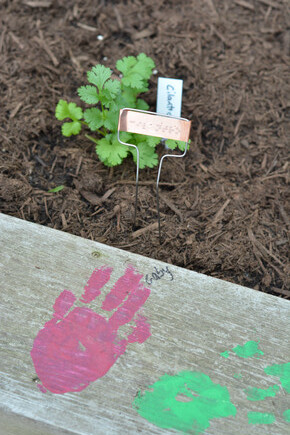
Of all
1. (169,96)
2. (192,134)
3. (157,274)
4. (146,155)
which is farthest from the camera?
(192,134)

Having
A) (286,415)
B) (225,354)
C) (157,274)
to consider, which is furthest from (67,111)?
(286,415)

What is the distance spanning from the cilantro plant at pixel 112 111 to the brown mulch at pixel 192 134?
127 millimetres

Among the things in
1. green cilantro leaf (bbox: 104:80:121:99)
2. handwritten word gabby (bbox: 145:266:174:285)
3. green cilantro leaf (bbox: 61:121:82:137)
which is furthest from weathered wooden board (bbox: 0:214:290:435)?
green cilantro leaf (bbox: 104:80:121:99)

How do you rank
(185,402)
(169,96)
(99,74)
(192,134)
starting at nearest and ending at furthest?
(185,402)
(99,74)
(169,96)
(192,134)

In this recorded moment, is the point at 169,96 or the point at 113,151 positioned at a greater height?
the point at 169,96

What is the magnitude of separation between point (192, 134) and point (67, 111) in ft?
2.14

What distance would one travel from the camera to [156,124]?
156cm

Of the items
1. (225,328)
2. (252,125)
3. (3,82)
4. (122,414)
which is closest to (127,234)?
(225,328)

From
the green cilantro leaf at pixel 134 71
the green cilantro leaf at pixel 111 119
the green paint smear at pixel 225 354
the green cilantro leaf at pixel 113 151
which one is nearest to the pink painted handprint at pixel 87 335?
the green paint smear at pixel 225 354

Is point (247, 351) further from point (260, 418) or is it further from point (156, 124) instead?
point (156, 124)

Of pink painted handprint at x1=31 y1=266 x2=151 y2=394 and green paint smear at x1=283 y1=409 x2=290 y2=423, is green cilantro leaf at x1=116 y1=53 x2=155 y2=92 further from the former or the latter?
green paint smear at x1=283 y1=409 x2=290 y2=423

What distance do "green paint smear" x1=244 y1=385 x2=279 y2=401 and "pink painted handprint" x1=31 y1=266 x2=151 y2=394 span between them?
40 cm

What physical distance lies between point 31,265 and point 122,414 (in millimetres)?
623

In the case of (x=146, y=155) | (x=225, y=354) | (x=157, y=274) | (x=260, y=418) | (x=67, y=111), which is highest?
(x=67, y=111)
